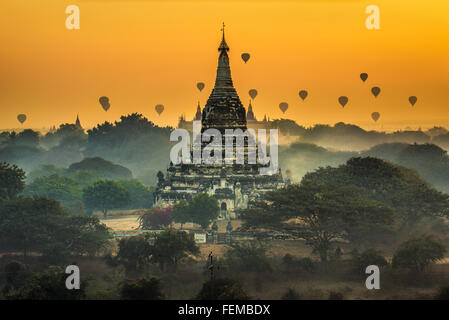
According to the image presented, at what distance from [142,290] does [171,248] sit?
33.2ft

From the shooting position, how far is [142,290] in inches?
2098

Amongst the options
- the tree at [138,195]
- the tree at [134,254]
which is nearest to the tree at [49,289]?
the tree at [134,254]

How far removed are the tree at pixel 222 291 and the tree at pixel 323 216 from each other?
14393 millimetres

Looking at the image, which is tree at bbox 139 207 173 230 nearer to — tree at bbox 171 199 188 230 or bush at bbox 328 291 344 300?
tree at bbox 171 199 188 230

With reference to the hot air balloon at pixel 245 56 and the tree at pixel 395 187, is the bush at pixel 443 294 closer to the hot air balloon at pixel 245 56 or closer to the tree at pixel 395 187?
the tree at pixel 395 187

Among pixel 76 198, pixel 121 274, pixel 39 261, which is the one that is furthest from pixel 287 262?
pixel 76 198

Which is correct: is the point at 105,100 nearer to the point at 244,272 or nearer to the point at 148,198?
the point at 148,198

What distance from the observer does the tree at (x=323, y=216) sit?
67.9m

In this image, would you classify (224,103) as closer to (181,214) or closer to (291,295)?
(181,214)

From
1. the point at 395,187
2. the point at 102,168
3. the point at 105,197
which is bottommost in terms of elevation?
the point at 395,187

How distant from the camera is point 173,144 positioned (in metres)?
167

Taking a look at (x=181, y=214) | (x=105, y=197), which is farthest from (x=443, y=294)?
(x=105, y=197)

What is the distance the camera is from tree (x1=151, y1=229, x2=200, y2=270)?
62656 mm

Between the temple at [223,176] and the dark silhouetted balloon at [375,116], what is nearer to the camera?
the temple at [223,176]
